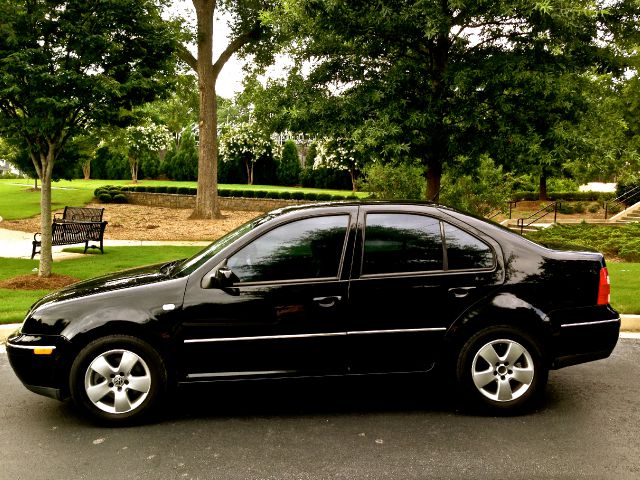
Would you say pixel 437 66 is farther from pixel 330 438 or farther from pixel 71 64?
pixel 330 438

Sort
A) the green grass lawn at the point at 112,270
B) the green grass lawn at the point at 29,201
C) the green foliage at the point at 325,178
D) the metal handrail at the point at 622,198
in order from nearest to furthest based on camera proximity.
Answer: the green grass lawn at the point at 112,270 → the green grass lawn at the point at 29,201 → the metal handrail at the point at 622,198 → the green foliage at the point at 325,178

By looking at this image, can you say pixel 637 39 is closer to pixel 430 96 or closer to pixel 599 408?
pixel 430 96

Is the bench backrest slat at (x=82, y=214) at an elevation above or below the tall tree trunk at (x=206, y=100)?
below

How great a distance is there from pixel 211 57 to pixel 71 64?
609 inches

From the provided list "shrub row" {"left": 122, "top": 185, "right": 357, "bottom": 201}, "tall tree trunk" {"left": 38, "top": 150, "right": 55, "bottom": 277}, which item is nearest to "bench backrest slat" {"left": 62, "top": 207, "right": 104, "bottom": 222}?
"tall tree trunk" {"left": 38, "top": 150, "right": 55, "bottom": 277}

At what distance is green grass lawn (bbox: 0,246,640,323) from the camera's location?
7.97 m

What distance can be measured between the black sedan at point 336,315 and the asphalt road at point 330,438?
0.28m

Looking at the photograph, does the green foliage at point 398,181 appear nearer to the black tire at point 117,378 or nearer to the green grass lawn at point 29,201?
the black tire at point 117,378

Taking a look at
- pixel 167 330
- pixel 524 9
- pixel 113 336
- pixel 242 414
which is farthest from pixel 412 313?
pixel 524 9

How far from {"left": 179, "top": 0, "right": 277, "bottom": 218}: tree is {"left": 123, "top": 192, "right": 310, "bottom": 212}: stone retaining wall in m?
6.09

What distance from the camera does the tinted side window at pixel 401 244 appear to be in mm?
4652

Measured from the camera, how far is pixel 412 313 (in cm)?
458

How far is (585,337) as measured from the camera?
4699 millimetres

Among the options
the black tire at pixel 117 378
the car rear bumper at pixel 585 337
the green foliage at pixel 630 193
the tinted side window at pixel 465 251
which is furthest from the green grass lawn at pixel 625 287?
the green foliage at pixel 630 193
